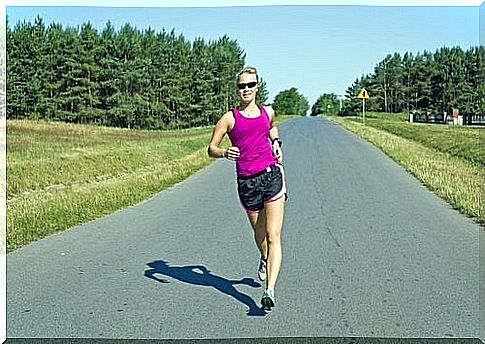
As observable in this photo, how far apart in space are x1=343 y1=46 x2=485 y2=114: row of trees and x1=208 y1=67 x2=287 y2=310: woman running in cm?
6533

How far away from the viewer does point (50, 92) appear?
220ft

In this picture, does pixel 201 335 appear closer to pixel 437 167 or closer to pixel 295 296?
pixel 295 296

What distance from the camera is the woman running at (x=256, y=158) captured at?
562 centimetres

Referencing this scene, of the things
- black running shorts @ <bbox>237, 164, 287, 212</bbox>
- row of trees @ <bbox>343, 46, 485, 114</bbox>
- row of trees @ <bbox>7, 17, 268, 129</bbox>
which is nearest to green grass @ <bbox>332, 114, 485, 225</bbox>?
black running shorts @ <bbox>237, 164, 287, 212</bbox>

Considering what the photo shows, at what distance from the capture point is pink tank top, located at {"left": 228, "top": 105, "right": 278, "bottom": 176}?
5617 mm

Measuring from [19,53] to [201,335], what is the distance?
64634 millimetres

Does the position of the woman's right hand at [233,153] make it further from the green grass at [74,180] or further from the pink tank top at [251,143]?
the green grass at [74,180]

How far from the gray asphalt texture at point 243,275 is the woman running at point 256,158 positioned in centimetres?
59

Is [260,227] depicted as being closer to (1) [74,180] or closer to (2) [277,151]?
(2) [277,151]

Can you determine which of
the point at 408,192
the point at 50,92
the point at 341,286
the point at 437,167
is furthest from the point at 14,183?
the point at 50,92

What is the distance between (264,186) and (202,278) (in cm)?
174

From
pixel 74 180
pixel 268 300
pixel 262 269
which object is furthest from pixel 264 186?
pixel 74 180

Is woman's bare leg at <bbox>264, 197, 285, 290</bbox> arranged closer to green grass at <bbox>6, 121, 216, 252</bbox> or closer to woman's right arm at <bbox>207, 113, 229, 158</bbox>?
woman's right arm at <bbox>207, 113, 229, 158</bbox>

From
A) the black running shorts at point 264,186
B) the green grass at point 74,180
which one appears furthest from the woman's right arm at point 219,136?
the green grass at point 74,180
